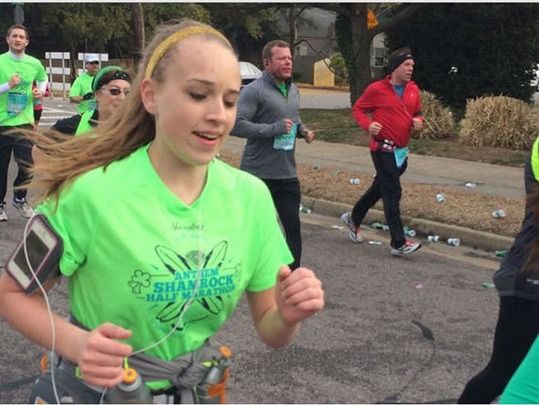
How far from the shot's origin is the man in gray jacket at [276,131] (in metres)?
6.25

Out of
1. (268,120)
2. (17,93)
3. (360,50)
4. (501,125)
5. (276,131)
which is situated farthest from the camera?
(360,50)

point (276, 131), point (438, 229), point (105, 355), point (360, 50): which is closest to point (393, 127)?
point (438, 229)

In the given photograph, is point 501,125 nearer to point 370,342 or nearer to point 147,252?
point 370,342

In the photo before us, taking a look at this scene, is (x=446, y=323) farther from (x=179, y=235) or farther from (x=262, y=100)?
(x=179, y=235)

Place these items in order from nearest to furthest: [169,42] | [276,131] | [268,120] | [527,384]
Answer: [169,42] → [527,384] → [276,131] → [268,120]

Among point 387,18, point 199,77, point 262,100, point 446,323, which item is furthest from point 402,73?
point 387,18

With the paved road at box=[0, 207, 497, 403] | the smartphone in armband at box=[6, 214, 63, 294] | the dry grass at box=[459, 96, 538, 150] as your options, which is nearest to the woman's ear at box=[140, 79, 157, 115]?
the smartphone in armband at box=[6, 214, 63, 294]

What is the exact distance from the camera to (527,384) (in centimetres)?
230

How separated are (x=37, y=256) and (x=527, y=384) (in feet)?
4.47

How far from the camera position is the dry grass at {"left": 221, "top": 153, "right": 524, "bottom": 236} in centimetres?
887

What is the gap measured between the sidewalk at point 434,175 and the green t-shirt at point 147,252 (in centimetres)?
661

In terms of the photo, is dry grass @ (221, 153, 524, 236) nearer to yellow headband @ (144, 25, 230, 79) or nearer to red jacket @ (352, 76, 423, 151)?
red jacket @ (352, 76, 423, 151)

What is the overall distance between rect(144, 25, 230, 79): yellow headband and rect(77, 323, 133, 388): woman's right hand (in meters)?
0.69

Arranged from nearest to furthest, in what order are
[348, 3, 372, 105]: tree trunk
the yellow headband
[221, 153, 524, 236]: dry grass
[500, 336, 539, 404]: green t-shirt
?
1. the yellow headband
2. [500, 336, 539, 404]: green t-shirt
3. [221, 153, 524, 236]: dry grass
4. [348, 3, 372, 105]: tree trunk
